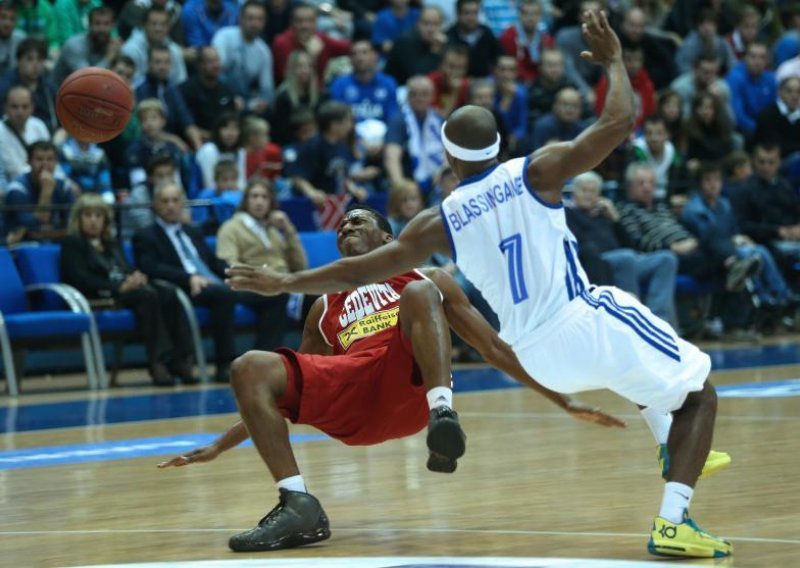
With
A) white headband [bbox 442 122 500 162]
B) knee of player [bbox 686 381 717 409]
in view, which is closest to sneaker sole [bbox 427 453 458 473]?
knee of player [bbox 686 381 717 409]

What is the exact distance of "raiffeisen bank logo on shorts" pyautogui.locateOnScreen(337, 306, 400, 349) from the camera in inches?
261

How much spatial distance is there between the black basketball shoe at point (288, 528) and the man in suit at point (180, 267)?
8038 millimetres

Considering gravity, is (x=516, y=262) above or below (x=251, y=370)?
above

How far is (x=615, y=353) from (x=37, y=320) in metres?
8.63

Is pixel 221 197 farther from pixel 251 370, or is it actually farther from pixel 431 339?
pixel 431 339

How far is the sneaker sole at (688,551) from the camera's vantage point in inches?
203

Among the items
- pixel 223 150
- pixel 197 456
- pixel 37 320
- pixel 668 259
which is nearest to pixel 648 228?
pixel 668 259

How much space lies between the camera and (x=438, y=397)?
589cm

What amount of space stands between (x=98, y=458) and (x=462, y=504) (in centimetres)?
322

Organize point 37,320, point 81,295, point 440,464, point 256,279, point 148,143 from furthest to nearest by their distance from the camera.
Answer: point 148,143, point 81,295, point 37,320, point 440,464, point 256,279

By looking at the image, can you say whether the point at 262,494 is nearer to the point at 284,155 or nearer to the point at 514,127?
the point at 284,155

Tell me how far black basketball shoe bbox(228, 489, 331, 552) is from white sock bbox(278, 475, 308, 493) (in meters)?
0.02

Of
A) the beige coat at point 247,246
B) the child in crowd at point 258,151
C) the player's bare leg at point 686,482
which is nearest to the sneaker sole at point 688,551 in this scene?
the player's bare leg at point 686,482

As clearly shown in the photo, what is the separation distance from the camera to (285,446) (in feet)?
19.6
